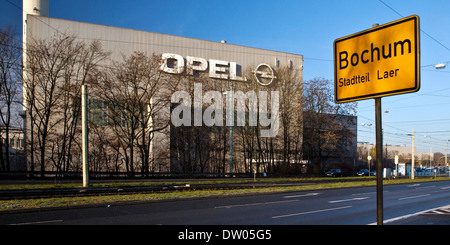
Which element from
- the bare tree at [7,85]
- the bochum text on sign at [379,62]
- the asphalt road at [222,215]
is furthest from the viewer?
the bare tree at [7,85]

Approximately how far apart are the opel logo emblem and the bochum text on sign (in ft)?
139

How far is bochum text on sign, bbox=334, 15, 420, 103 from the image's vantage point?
3709mm

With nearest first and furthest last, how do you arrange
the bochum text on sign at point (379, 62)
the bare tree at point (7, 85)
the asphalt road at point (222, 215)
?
the bochum text on sign at point (379, 62) → the asphalt road at point (222, 215) → the bare tree at point (7, 85)

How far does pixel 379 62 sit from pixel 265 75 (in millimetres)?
46122

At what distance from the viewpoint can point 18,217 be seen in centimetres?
1125

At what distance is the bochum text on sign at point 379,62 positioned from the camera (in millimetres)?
3709

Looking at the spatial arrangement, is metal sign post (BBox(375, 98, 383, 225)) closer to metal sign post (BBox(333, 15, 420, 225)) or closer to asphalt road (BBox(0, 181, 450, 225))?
metal sign post (BBox(333, 15, 420, 225))

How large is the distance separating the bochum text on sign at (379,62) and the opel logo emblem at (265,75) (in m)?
42.4

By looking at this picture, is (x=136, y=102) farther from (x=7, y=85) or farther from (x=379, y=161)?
(x=379, y=161)

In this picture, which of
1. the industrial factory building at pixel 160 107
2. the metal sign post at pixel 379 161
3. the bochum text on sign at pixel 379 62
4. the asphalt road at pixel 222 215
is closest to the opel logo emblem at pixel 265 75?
the industrial factory building at pixel 160 107

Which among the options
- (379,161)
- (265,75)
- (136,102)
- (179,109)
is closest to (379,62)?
(379,161)

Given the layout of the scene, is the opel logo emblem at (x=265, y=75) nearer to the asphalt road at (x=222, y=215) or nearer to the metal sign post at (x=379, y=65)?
the asphalt road at (x=222, y=215)

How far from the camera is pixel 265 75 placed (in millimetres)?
49562
